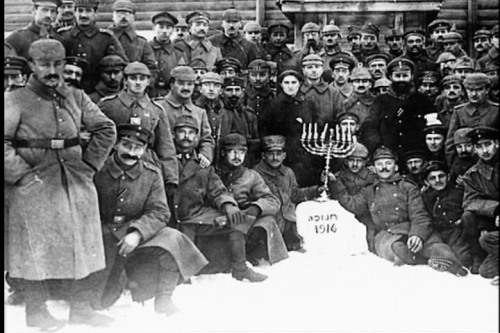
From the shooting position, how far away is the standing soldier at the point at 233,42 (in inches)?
156

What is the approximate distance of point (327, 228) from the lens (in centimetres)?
334

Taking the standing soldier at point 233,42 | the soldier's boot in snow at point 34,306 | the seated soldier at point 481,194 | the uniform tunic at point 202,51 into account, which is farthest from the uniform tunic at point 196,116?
the seated soldier at point 481,194

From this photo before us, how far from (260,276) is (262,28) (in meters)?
1.87

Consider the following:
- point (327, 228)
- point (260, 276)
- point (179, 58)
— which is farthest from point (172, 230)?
point (179, 58)

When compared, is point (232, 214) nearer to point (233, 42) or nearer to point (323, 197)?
point (323, 197)

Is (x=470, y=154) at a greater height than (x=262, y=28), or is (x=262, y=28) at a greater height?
(x=262, y=28)

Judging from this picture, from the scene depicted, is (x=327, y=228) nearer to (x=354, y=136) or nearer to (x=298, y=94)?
(x=354, y=136)

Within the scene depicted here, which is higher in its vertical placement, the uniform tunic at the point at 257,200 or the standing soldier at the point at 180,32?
the standing soldier at the point at 180,32

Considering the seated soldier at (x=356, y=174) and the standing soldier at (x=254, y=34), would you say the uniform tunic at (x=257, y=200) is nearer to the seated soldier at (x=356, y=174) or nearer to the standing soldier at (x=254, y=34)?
the seated soldier at (x=356, y=174)

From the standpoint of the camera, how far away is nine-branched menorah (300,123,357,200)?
3.49 m

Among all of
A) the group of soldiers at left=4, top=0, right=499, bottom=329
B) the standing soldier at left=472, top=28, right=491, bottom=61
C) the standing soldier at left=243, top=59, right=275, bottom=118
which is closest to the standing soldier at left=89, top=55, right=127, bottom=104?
the group of soldiers at left=4, top=0, right=499, bottom=329

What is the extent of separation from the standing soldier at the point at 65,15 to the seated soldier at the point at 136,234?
2.28 feet

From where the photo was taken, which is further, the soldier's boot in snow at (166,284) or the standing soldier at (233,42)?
the standing soldier at (233,42)

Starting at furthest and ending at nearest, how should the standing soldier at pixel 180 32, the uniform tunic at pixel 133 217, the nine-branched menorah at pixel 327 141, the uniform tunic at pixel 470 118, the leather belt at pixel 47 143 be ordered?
the standing soldier at pixel 180 32, the nine-branched menorah at pixel 327 141, the uniform tunic at pixel 470 118, the uniform tunic at pixel 133 217, the leather belt at pixel 47 143
